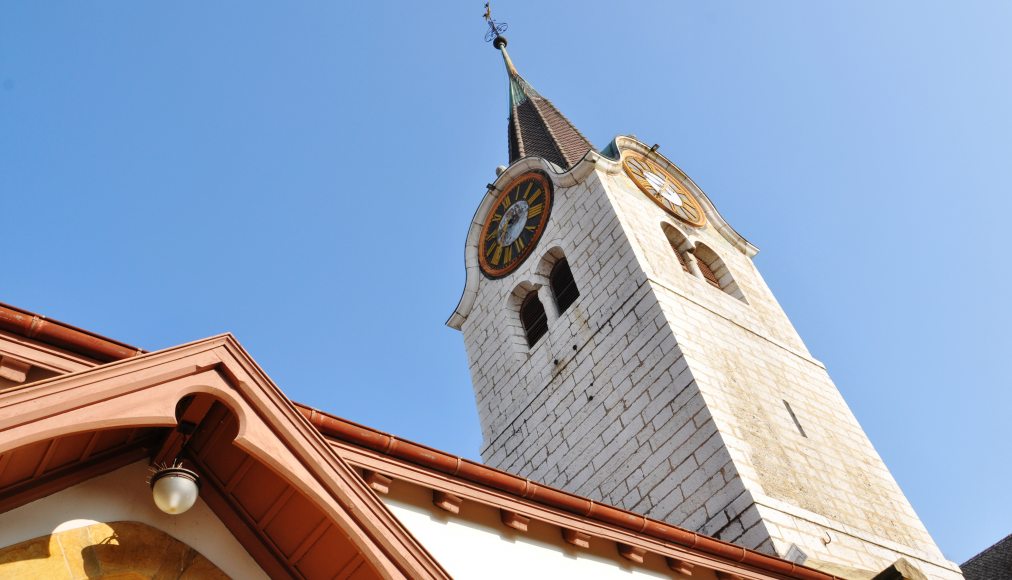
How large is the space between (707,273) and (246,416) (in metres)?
13.1

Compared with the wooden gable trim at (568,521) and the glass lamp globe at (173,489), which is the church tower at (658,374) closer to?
the wooden gable trim at (568,521)

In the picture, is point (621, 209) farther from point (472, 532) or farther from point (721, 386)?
point (472, 532)

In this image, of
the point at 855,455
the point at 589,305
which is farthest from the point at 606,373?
the point at 855,455

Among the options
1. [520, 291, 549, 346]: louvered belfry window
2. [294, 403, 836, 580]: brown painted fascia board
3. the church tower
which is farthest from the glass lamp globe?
[520, 291, 549, 346]: louvered belfry window

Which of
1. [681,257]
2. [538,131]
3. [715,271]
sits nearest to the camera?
[681,257]

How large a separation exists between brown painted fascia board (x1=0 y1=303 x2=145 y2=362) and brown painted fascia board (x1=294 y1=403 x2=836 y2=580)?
3.61 feet

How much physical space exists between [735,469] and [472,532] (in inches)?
218

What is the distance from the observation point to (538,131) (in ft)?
70.8

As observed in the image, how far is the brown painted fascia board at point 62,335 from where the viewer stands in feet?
13.4

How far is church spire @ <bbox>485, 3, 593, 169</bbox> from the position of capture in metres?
19.5

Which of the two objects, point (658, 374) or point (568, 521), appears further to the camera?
point (658, 374)

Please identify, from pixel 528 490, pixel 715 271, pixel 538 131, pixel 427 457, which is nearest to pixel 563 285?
pixel 715 271

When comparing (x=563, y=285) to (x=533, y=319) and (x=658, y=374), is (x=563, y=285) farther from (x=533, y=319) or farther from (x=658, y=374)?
(x=658, y=374)

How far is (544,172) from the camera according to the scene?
56.5ft
